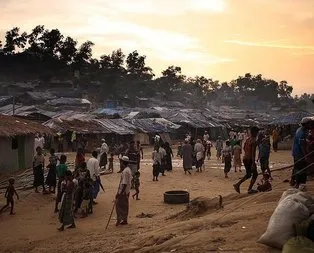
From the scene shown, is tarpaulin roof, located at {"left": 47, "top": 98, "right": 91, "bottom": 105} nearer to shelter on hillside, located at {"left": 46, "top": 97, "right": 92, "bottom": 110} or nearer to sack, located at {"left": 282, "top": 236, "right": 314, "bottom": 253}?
shelter on hillside, located at {"left": 46, "top": 97, "right": 92, "bottom": 110}

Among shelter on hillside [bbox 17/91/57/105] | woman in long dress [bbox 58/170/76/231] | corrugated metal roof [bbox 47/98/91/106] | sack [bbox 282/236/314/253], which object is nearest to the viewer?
sack [bbox 282/236/314/253]

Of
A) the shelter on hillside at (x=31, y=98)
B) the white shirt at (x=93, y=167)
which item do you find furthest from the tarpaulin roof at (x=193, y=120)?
the white shirt at (x=93, y=167)

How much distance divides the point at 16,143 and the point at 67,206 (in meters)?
10.7

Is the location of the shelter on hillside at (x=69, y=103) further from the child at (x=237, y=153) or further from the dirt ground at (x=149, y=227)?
the dirt ground at (x=149, y=227)

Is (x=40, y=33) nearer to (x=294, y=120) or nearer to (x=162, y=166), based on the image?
(x=294, y=120)

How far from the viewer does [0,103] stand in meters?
45.4

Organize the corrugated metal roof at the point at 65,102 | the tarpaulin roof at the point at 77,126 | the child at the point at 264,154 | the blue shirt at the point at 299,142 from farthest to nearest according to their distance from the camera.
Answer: the corrugated metal roof at the point at 65,102 → the tarpaulin roof at the point at 77,126 → the child at the point at 264,154 → the blue shirt at the point at 299,142

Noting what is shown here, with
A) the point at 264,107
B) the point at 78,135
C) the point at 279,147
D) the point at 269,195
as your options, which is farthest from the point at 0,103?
the point at 264,107

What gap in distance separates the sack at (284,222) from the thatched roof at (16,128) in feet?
45.4

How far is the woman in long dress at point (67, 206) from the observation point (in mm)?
10242

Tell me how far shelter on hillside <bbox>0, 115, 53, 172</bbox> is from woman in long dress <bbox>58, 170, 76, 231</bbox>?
7.74 m

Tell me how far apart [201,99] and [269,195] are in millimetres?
83394

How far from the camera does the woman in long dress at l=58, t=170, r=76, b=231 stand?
10242 millimetres

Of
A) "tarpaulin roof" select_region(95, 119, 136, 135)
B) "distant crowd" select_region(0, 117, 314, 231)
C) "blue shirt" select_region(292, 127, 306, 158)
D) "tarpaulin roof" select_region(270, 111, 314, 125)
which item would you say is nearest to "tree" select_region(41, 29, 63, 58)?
"tarpaulin roof" select_region(95, 119, 136, 135)
